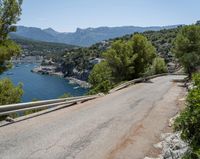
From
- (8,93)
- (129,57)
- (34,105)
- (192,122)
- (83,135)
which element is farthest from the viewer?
(129,57)

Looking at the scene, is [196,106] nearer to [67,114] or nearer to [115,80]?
[67,114]

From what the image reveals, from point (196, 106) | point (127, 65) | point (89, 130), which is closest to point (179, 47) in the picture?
point (127, 65)

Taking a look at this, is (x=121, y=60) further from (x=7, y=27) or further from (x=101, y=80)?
(x=7, y=27)

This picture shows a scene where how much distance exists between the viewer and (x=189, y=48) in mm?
47375

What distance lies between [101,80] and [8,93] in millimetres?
33777

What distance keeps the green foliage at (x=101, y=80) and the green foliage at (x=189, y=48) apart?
1047 centimetres

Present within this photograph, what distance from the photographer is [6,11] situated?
18.1 metres

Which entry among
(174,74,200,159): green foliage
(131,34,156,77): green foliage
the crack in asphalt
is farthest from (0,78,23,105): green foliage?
(131,34,156,77): green foliage

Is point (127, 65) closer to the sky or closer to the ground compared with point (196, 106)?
closer to the ground

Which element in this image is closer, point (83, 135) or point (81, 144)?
point (81, 144)

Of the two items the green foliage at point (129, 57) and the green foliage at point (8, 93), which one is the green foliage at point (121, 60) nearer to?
the green foliage at point (129, 57)

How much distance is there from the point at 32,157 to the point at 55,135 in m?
2.17

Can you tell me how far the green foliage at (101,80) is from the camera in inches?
1247

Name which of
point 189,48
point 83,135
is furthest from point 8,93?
point 189,48
